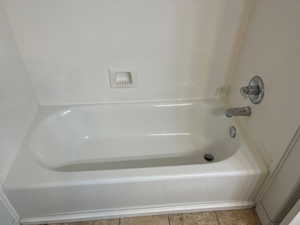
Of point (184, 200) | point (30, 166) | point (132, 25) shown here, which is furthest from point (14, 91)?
point (184, 200)

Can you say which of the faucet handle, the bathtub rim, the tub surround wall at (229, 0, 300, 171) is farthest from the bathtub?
the faucet handle

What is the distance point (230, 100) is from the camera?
1.60 m

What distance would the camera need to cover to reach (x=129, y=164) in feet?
5.06

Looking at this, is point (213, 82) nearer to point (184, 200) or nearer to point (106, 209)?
point (184, 200)

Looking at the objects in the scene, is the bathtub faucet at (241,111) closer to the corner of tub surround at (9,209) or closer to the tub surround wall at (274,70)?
the tub surround wall at (274,70)

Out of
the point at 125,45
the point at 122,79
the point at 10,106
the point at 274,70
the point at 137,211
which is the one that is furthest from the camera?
the point at 122,79

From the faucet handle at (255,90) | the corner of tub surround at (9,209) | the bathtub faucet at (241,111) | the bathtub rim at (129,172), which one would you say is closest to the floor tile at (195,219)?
the bathtub rim at (129,172)

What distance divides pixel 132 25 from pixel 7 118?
86 cm

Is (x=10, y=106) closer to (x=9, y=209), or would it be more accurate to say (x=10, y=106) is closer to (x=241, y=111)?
(x=9, y=209)

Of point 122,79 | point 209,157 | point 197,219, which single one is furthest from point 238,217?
point 122,79

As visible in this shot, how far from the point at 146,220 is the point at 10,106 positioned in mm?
985

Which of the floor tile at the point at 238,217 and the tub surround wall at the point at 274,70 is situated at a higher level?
the tub surround wall at the point at 274,70

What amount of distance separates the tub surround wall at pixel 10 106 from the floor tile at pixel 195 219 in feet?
2.92

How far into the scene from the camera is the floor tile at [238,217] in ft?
4.15
